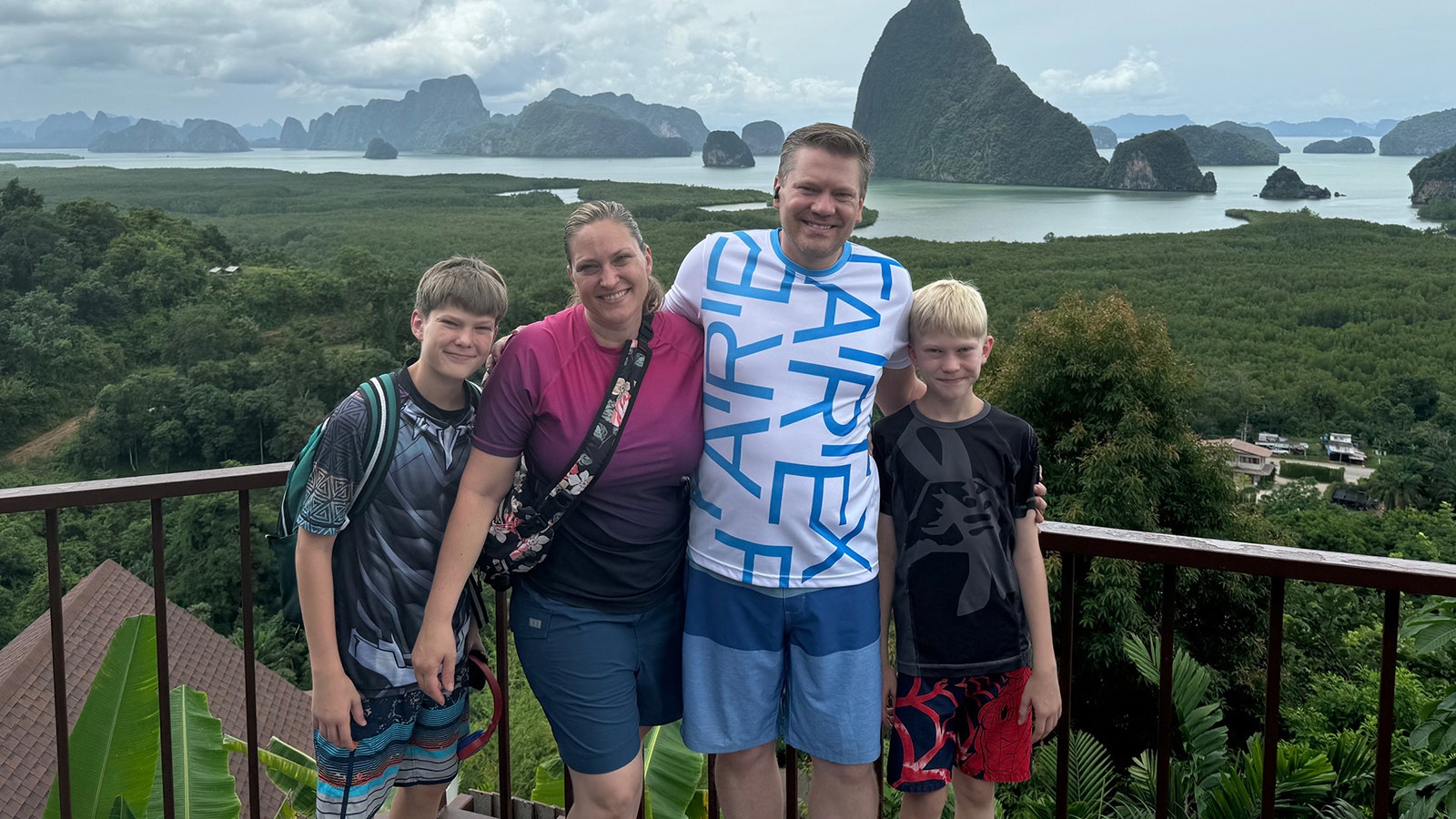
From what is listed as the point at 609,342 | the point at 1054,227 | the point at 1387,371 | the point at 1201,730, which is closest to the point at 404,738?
the point at 609,342

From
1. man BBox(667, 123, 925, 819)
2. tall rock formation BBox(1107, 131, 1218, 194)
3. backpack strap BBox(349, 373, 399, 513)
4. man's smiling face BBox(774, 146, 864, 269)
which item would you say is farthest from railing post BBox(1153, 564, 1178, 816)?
tall rock formation BBox(1107, 131, 1218, 194)

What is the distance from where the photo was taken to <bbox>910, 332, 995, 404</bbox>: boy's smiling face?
1720mm

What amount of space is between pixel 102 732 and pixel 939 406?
6.27 feet

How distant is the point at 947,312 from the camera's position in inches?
68.1

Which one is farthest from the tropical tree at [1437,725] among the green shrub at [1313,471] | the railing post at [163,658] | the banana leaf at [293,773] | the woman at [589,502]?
the green shrub at [1313,471]

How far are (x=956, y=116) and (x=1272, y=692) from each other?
175 m

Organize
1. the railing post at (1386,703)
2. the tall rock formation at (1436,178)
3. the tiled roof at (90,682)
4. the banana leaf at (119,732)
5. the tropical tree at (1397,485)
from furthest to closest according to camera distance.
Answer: the tall rock formation at (1436,178)
the tropical tree at (1397,485)
the tiled roof at (90,682)
the banana leaf at (119,732)
the railing post at (1386,703)

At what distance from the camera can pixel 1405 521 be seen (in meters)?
24.9

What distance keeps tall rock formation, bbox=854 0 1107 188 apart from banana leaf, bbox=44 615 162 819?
157389 mm

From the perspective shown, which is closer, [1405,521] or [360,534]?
[360,534]

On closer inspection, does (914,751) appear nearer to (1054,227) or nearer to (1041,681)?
(1041,681)

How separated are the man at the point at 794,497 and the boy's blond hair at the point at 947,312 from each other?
0.10 feet

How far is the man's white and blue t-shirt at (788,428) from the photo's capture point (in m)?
1.65

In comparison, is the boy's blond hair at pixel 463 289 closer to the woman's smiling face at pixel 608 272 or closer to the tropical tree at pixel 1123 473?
the woman's smiling face at pixel 608 272
